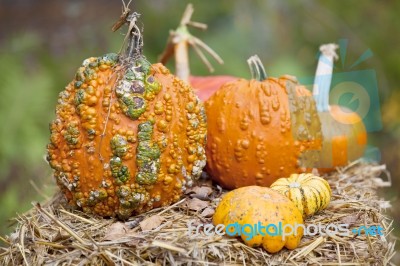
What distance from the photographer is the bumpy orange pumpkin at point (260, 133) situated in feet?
8.29

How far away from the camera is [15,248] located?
7.07 ft

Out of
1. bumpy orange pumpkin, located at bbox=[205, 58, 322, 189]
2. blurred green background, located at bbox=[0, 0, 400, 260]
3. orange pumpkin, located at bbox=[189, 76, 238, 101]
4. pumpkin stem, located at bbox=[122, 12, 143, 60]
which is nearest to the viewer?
pumpkin stem, located at bbox=[122, 12, 143, 60]

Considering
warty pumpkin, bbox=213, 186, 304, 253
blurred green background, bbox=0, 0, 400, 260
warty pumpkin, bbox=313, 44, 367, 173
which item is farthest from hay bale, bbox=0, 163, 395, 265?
blurred green background, bbox=0, 0, 400, 260

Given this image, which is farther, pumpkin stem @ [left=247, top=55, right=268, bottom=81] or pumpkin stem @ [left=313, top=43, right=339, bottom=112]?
pumpkin stem @ [left=313, top=43, right=339, bottom=112]

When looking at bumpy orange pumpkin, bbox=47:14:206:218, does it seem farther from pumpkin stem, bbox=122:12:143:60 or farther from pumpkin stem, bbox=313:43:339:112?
pumpkin stem, bbox=313:43:339:112

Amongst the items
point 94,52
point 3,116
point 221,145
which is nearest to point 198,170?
point 221,145

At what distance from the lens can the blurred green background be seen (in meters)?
4.86

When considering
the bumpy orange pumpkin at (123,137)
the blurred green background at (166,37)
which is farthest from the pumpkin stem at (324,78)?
the blurred green background at (166,37)

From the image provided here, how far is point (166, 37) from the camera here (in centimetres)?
578

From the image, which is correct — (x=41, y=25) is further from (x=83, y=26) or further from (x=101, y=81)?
(x=101, y=81)

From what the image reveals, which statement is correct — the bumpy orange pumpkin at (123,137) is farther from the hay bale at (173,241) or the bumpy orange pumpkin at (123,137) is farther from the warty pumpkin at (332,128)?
the warty pumpkin at (332,128)

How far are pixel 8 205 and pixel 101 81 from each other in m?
2.06

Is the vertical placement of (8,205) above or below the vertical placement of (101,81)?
below

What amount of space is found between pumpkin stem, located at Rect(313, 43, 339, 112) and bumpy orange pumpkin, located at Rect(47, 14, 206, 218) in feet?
3.22
